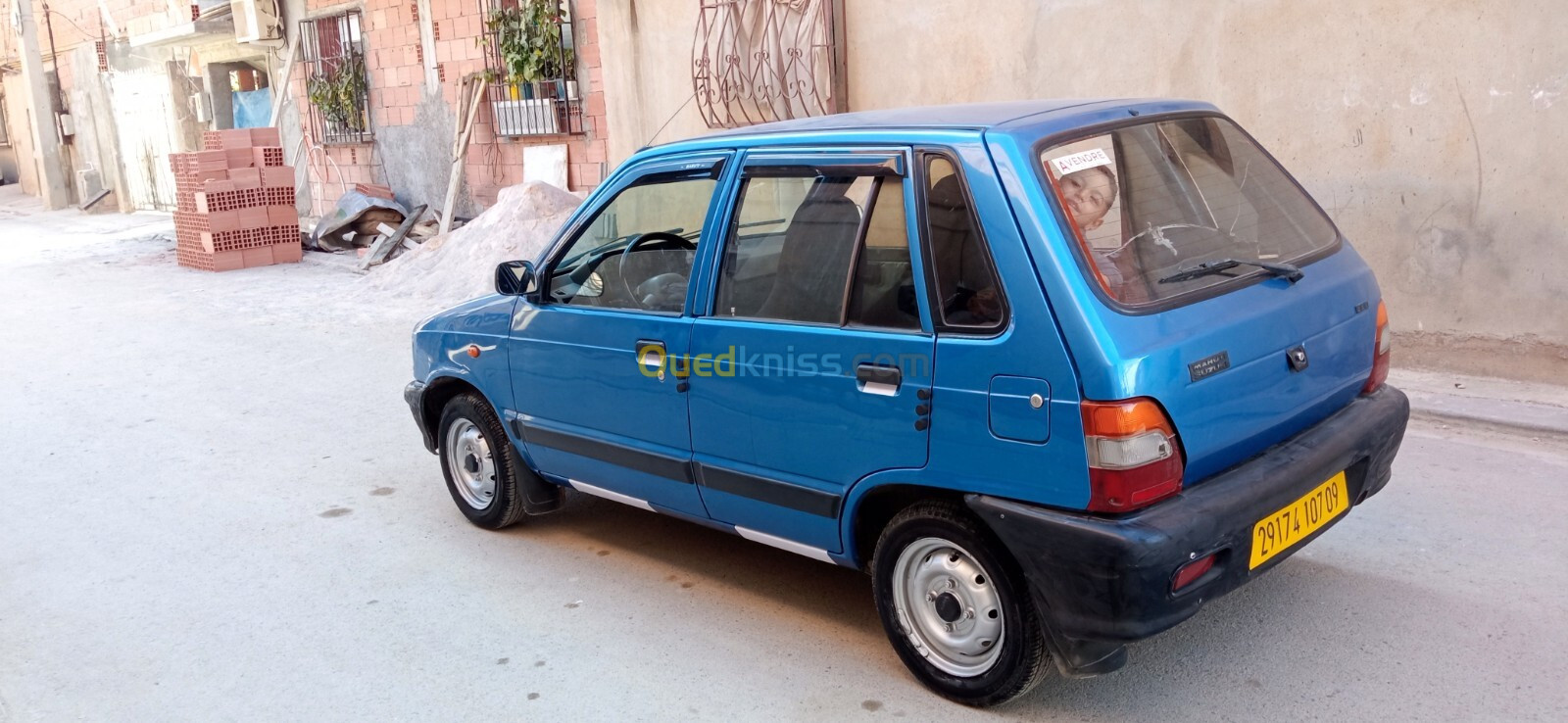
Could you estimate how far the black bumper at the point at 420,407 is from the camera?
5.31 m

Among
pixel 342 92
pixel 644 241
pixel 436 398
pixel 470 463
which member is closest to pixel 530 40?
pixel 342 92

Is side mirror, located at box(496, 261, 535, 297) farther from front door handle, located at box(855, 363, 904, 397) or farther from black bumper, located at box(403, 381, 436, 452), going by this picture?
front door handle, located at box(855, 363, 904, 397)

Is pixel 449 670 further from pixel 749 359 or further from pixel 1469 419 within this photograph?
pixel 1469 419

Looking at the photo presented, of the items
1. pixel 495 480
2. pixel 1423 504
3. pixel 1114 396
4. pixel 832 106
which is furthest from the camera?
pixel 832 106

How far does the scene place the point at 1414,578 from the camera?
4.05m

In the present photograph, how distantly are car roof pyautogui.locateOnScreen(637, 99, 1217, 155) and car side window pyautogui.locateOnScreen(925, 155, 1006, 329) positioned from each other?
171 millimetres

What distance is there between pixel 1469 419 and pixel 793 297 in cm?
387

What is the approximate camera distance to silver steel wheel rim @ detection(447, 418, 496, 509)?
5088 mm

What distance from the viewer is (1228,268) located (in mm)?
3354

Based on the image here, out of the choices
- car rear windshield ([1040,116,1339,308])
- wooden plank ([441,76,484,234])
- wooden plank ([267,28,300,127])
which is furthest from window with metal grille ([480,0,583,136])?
car rear windshield ([1040,116,1339,308])

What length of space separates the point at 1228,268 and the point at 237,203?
543 inches

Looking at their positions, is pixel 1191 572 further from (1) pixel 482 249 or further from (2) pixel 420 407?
(1) pixel 482 249

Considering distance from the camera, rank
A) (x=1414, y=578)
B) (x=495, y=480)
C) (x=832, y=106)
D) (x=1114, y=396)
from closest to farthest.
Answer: (x=1114, y=396) → (x=1414, y=578) → (x=495, y=480) → (x=832, y=106)

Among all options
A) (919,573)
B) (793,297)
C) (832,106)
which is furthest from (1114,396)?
(832,106)
